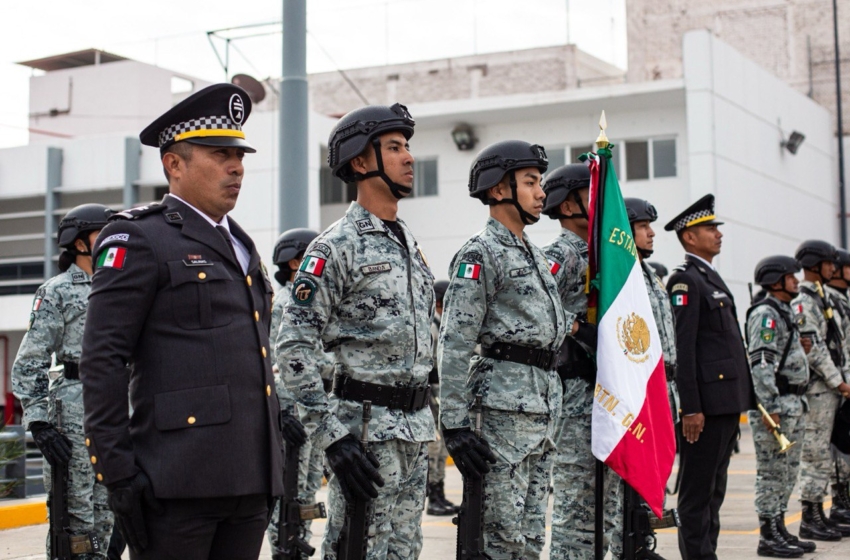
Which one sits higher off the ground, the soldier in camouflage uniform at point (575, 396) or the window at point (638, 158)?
the window at point (638, 158)

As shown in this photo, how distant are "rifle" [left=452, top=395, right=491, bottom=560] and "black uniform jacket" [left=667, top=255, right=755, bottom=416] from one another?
2.56 metres

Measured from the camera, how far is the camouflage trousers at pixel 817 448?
9367 millimetres

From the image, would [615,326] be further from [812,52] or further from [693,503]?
[812,52]

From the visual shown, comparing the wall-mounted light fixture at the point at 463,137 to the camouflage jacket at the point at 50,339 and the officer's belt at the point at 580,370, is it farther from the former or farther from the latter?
the officer's belt at the point at 580,370

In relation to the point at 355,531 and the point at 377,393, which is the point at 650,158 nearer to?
the point at 377,393

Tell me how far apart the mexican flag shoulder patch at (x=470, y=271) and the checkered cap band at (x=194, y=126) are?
5.89 feet

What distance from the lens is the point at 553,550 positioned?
607 cm

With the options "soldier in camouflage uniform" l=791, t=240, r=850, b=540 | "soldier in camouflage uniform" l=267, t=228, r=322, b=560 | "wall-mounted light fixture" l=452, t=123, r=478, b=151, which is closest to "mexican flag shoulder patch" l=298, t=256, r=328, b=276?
"soldier in camouflage uniform" l=267, t=228, r=322, b=560

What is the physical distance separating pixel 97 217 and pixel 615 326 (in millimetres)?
3609

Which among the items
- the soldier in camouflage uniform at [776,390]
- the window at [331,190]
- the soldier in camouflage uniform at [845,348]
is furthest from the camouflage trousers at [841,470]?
the window at [331,190]

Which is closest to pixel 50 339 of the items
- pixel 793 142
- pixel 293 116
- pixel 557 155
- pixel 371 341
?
pixel 371 341

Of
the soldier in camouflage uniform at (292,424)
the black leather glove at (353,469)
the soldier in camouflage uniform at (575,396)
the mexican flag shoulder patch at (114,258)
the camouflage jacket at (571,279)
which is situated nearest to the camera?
the mexican flag shoulder patch at (114,258)

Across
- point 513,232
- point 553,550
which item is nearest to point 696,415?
point 553,550

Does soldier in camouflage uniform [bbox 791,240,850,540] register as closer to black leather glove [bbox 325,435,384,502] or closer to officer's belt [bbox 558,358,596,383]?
officer's belt [bbox 558,358,596,383]
